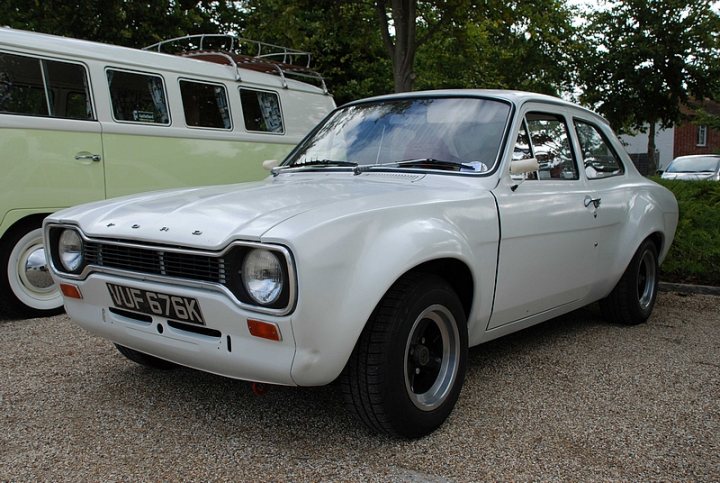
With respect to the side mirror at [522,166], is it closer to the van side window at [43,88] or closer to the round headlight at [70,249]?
the round headlight at [70,249]

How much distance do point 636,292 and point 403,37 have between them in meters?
5.53

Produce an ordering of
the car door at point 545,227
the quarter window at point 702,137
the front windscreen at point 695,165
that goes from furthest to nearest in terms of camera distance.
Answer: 1. the quarter window at point 702,137
2. the front windscreen at point 695,165
3. the car door at point 545,227

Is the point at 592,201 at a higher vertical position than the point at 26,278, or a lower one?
higher

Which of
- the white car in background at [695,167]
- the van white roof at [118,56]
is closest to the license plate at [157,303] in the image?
the van white roof at [118,56]

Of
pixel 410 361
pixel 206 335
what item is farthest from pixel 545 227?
pixel 206 335

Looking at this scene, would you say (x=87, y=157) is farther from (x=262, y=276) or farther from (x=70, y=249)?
(x=262, y=276)

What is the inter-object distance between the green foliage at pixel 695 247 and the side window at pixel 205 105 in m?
4.82

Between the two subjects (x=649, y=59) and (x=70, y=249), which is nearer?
(x=70, y=249)

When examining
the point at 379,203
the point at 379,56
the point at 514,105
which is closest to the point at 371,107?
the point at 514,105

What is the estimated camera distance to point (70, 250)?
307cm

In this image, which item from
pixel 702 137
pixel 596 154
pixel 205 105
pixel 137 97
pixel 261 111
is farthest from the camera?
pixel 702 137

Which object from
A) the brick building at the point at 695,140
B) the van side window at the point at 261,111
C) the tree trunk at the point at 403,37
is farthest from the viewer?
the brick building at the point at 695,140

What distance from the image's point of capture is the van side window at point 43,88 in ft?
16.5

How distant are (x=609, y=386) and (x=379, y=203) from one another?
1775mm
